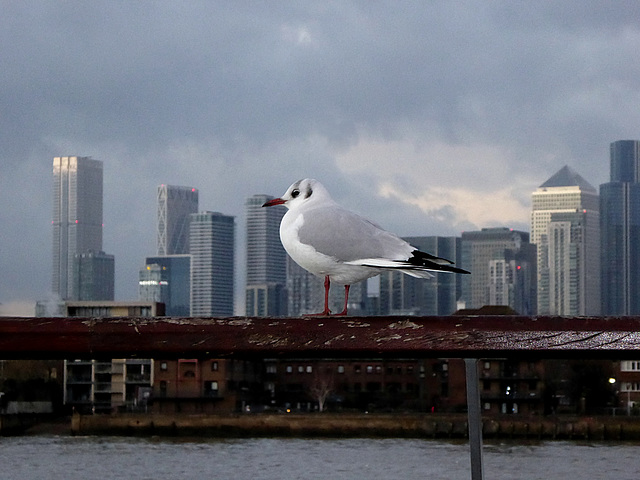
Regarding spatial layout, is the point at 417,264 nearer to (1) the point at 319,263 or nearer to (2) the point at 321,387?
(1) the point at 319,263

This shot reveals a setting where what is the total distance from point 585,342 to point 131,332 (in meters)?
0.68

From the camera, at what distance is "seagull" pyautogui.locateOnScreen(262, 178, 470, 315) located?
2.49 meters

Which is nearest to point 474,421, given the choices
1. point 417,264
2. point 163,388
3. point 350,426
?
point 417,264

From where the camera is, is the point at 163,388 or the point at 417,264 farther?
the point at 163,388

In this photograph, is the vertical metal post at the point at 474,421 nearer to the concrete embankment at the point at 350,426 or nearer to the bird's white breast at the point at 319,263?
the bird's white breast at the point at 319,263

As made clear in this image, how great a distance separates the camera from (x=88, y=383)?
2990 inches

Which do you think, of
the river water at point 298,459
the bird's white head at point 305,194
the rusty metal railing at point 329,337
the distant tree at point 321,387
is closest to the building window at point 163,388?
the river water at point 298,459

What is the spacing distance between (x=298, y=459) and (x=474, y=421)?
5068cm

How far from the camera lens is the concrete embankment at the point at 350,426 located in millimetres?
68688

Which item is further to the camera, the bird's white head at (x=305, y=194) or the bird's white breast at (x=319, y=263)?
the bird's white head at (x=305, y=194)

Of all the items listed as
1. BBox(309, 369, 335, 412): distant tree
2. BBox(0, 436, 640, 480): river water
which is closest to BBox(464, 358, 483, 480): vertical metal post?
BBox(0, 436, 640, 480): river water

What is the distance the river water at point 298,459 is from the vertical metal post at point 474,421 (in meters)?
35.0

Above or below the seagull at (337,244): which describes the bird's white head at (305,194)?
above

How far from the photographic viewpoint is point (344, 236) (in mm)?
2617
